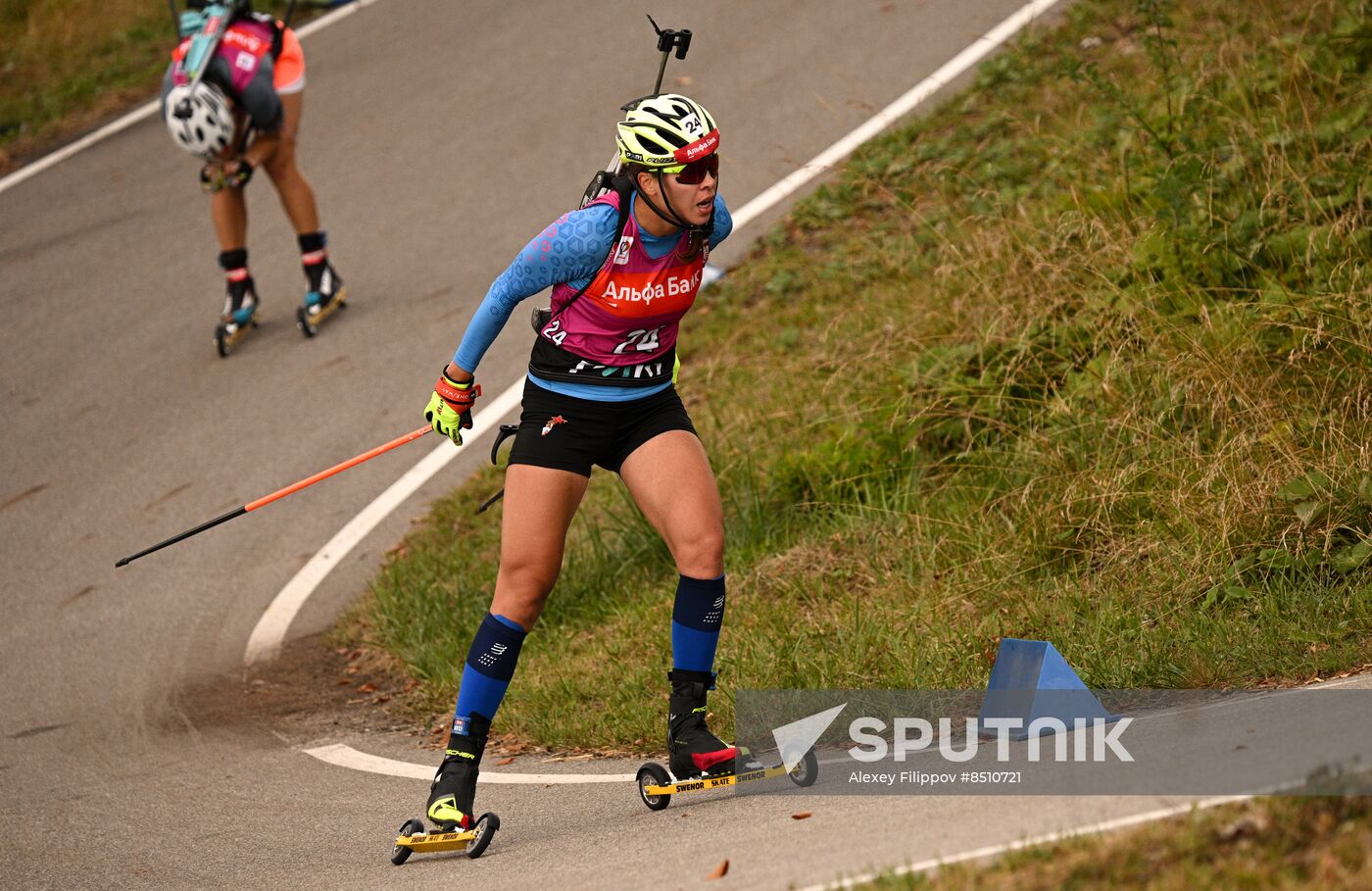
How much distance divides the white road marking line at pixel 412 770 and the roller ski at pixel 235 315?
471cm

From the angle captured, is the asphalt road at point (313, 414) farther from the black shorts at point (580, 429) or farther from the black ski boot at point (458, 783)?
the black shorts at point (580, 429)

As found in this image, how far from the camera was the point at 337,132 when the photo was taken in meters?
13.5

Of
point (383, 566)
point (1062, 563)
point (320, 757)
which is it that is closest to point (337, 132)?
point (383, 566)

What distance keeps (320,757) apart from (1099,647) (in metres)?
3.38

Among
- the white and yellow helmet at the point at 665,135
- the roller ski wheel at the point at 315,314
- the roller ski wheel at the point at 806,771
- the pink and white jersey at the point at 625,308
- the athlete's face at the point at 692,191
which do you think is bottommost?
the roller ski wheel at the point at 315,314

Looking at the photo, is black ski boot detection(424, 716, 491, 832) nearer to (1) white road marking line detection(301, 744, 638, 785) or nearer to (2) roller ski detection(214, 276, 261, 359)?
(1) white road marking line detection(301, 744, 638, 785)

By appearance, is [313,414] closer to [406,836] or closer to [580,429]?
[580,429]

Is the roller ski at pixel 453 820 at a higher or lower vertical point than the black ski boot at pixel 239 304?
higher

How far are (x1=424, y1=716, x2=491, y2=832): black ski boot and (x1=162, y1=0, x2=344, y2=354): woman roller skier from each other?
5821mm

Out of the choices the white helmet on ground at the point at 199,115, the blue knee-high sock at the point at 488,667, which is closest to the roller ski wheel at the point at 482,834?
the blue knee-high sock at the point at 488,667

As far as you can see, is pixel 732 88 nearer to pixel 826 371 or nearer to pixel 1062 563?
pixel 826 371

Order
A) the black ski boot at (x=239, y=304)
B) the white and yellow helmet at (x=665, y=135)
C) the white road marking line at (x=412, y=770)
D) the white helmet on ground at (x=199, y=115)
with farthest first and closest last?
the black ski boot at (x=239, y=304) → the white helmet on ground at (x=199, y=115) → the white road marking line at (x=412, y=770) → the white and yellow helmet at (x=665, y=135)

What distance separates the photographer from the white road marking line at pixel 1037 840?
3980mm

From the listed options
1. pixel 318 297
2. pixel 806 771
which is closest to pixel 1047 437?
pixel 806 771
